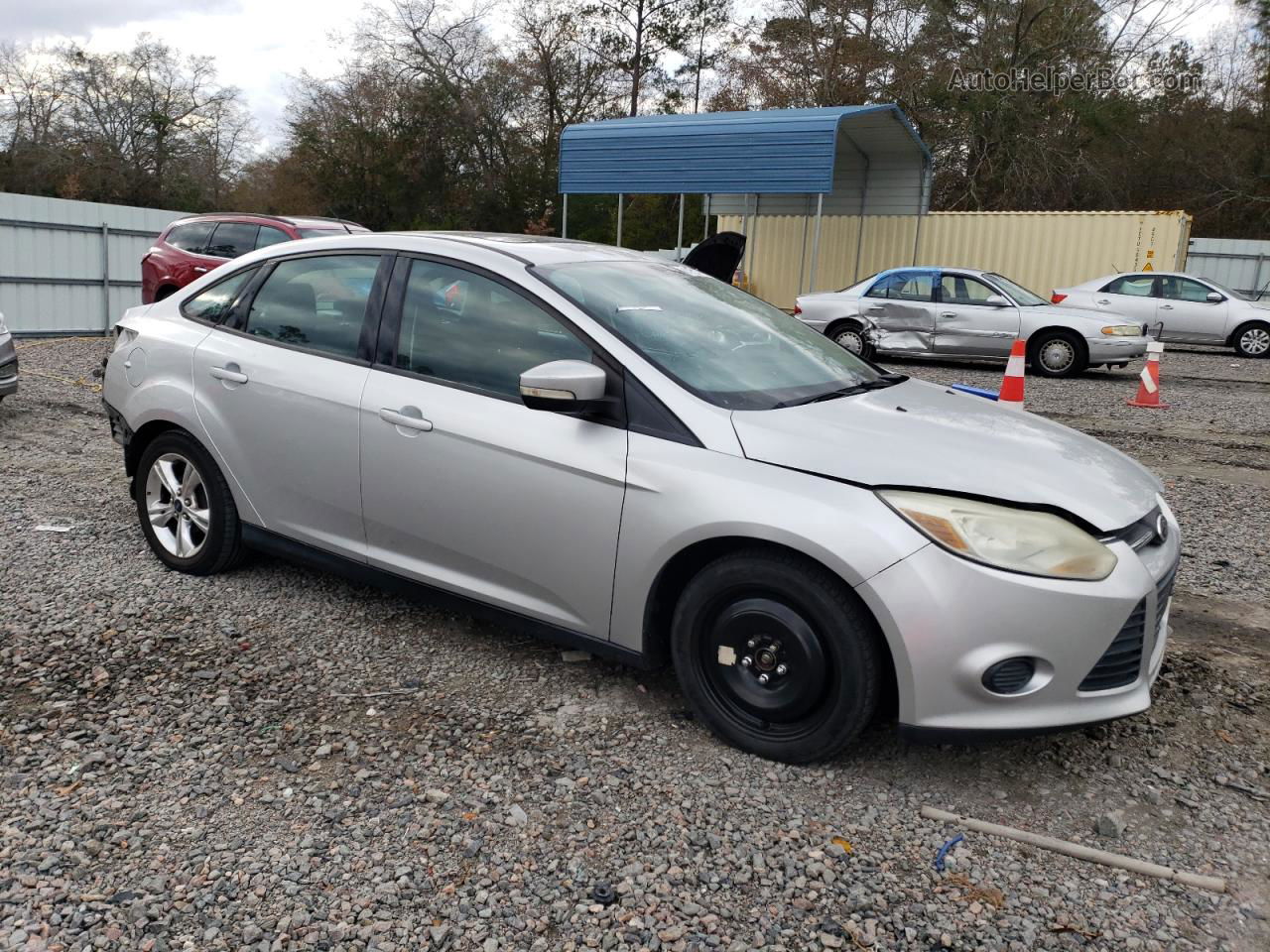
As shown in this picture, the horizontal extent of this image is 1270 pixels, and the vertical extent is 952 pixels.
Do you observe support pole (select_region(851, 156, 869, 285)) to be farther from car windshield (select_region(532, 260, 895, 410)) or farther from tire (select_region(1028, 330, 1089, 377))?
car windshield (select_region(532, 260, 895, 410))

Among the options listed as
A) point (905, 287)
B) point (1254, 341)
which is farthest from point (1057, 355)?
point (1254, 341)

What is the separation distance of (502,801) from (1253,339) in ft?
58.1

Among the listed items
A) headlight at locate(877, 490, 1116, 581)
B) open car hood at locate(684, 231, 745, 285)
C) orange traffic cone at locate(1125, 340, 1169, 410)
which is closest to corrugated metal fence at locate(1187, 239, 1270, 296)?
orange traffic cone at locate(1125, 340, 1169, 410)

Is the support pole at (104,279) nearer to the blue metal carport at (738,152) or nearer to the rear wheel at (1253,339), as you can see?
the blue metal carport at (738,152)

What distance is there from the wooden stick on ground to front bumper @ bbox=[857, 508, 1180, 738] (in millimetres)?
272

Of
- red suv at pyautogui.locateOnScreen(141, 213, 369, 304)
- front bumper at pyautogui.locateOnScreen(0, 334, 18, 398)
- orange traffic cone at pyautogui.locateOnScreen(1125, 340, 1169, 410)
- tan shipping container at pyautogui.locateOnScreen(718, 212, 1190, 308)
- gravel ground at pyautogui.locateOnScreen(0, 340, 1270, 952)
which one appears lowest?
gravel ground at pyautogui.locateOnScreen(0, 340, 1270, 952)

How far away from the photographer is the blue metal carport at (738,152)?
18.0 m

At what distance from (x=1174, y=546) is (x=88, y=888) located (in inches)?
128

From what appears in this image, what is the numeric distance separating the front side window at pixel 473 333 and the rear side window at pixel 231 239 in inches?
419

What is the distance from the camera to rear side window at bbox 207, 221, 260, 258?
44.0 ft

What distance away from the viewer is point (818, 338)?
14.0 feet

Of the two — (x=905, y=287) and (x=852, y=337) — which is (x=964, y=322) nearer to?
(x=905, y=287)

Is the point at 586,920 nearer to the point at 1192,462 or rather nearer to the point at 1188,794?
the point at 1188,794

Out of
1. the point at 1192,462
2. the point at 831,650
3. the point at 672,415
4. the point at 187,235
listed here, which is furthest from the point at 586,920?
the point at 187,235
